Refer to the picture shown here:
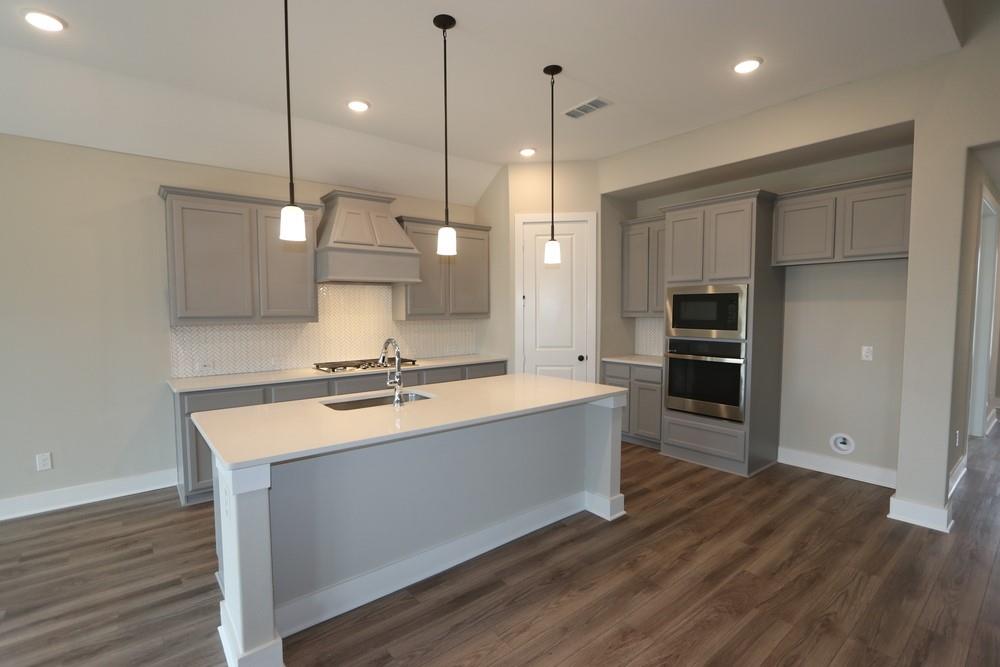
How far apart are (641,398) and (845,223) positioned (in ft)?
7.33

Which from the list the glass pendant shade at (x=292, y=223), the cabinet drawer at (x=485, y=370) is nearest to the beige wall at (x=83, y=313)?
the glass pendant shade at (x=292, y=223)

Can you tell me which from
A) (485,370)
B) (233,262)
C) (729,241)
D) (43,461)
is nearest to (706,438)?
(729,241)

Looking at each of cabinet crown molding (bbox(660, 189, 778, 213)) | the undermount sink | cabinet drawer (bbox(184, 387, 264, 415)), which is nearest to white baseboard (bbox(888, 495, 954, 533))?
cabinet crown molding (bbox(660, 189, 778, 213))

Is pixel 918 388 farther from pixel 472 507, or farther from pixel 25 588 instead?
pixel 25 588

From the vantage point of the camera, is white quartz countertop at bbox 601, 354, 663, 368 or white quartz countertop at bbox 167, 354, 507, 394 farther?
white quartz countertop at bbox 601, 354, 663, 368

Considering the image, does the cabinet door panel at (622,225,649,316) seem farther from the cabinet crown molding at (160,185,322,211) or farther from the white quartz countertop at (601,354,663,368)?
the cabinet crown molding at (160,185,322,211)

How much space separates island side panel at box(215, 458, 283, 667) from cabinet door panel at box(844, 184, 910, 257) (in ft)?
13.4

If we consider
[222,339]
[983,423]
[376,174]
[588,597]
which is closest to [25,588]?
[222,339]

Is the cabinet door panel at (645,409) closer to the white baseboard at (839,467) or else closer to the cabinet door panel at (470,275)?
the white baseboard at (839,467)

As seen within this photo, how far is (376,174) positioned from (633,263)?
110 inches

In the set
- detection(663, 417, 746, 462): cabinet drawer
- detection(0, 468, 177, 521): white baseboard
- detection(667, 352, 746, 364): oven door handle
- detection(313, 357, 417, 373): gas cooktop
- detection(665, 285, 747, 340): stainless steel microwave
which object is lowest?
detection(0, 468, 177, 521): white baseboard

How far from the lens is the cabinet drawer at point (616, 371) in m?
4.83

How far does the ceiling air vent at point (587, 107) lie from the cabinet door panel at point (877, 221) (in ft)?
6.41

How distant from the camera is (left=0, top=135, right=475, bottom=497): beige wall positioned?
3.22 metres
